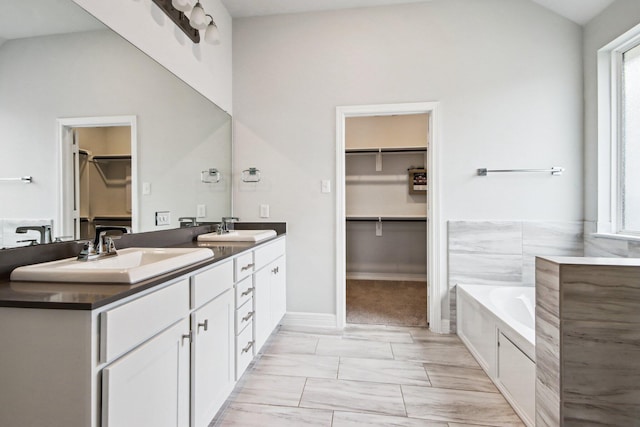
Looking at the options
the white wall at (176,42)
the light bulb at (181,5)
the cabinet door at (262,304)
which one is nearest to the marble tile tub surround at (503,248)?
the cabinet door at (262,304)

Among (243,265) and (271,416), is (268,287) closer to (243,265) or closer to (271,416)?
(243,265)

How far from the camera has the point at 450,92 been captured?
8.35ft

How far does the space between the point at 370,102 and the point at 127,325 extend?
2.38 m

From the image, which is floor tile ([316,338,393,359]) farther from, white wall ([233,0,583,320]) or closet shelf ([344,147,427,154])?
closet shelf ([344,147,427,154])

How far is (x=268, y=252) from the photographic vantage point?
223 centimetres

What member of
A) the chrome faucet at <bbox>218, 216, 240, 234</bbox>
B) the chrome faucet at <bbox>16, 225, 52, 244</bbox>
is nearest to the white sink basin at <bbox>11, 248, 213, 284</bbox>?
the chrome faucet at <bbox>16, 225, 52, 244</bbox>

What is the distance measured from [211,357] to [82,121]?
4.01 ft

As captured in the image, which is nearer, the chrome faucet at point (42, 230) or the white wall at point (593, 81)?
the chrome faucet at point (42, 230)

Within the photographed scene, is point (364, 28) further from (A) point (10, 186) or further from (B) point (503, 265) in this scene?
(A) point (10, 186)

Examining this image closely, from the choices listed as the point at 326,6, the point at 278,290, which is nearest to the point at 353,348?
the point at 278,290

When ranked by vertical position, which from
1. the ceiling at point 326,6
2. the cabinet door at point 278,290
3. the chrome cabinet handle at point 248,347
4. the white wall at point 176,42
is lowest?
the chrome cabinet handle at point 248,347

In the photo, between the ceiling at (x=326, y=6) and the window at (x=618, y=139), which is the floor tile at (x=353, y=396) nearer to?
the window at (x=618, y=139)

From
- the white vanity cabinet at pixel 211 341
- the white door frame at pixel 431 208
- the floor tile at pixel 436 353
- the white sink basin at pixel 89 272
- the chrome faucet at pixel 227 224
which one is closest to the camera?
the white sink basin at pixel 89 272

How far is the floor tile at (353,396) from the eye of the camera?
1618 mm
